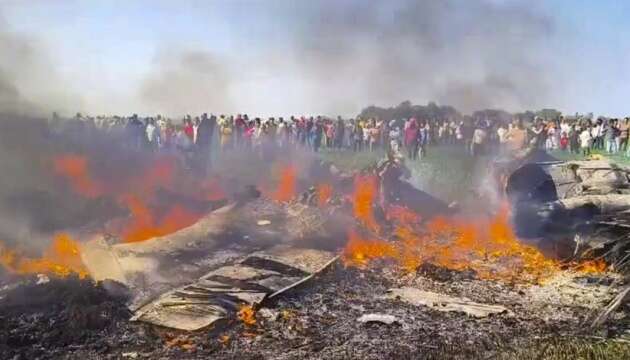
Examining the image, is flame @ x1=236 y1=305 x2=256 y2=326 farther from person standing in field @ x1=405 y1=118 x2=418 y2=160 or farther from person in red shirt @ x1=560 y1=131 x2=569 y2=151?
person in red shirt @ x1=560 y1=131 x2=569 y2=151

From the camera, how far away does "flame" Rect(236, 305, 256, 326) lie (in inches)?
383

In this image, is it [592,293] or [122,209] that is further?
[122,209]

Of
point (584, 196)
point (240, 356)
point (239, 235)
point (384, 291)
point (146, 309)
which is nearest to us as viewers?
point (240, 356)

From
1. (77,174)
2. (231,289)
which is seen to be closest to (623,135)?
(231,289)

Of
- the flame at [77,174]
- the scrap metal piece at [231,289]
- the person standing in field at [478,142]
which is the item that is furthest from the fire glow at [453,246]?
the flame at [77,174]

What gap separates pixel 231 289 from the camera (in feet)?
35.2

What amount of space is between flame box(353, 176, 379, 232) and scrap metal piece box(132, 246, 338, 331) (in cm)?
322

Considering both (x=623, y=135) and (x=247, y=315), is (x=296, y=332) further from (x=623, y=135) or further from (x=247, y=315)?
(x=623, y=135)

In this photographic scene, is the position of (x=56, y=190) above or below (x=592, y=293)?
above

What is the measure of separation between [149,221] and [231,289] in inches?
251

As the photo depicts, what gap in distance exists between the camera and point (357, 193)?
18.1 m

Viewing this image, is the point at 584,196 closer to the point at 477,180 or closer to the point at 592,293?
the point at 592,293

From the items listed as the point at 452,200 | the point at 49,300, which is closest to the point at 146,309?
Result: the point at 49,300

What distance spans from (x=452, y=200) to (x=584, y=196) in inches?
256
